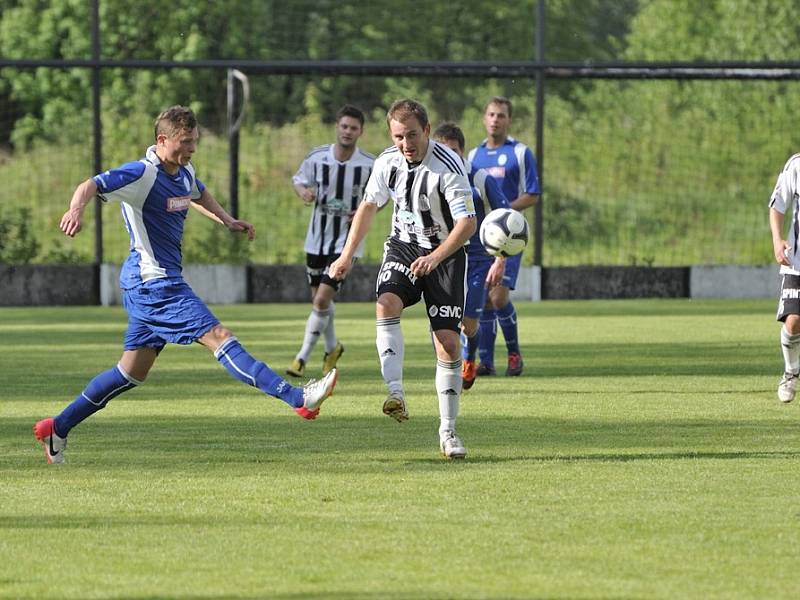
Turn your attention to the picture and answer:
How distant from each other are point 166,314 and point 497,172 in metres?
5.25

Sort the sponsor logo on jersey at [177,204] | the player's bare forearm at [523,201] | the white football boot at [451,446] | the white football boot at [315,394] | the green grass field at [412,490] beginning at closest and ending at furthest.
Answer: the green grass field at [412,490] → the white football boot at [315,394] → the white football boot at [451,446] → the sponsor logo on jersey at [177,204] → the player's bare forearm at [523,201]

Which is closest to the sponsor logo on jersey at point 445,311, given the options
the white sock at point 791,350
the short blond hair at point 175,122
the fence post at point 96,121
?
the short blond hair at point 175,122

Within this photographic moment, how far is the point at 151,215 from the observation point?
27.5 feet

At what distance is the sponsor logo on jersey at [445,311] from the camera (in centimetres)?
847

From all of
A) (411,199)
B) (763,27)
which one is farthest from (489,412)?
(763,27)

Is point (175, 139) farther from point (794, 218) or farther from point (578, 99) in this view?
point (578, 99)

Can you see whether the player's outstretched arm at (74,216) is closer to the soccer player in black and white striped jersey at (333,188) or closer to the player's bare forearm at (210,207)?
the player's bare forearm at (210,207)

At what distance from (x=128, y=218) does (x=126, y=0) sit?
2041 centimetres

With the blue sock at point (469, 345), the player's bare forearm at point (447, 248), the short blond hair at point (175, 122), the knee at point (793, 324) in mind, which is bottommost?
the blue sock at point (469, 345)

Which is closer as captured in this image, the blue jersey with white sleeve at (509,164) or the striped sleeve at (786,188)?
the striped sleeve at (786,188)

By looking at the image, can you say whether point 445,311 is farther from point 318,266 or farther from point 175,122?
point 318,266

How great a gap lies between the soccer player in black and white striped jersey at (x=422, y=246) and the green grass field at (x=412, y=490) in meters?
0.41

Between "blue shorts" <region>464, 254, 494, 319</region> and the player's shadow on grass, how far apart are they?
7.11 feet

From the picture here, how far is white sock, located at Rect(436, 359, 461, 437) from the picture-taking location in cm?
841
